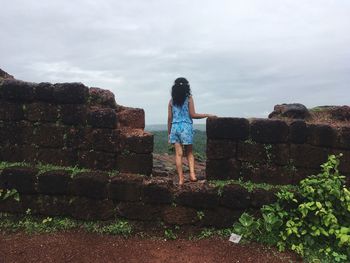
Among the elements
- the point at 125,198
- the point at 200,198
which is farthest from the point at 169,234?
the point at 125,198

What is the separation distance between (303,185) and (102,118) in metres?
3.39

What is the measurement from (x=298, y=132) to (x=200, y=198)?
191cm

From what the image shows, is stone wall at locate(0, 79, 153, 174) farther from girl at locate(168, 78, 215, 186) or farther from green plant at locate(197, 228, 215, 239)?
green plant at locate(197, 228, 215, 239)

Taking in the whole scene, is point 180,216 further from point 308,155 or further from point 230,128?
point 308,155

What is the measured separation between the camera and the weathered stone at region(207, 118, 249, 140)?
679cm

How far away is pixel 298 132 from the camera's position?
22.0 ft

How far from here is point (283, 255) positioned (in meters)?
5.81

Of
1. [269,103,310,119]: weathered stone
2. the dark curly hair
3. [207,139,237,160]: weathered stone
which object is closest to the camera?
[207,139,237,160]: weathered stone

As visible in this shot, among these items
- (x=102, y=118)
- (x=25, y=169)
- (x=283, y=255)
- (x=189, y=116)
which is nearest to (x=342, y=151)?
(x=283, y=255)

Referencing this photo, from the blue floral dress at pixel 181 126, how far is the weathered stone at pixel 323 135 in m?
1.98

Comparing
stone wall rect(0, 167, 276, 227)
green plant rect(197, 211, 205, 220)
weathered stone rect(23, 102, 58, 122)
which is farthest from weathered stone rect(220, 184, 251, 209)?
weathered stone rect(23, 102, 58, 122)

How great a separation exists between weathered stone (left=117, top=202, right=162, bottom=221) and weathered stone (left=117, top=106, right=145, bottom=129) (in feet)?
5.00

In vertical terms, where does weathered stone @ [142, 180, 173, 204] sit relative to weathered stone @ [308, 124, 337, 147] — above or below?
below

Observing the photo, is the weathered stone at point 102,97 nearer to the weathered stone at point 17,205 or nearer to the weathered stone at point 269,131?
the weathered stone at point 17,205
